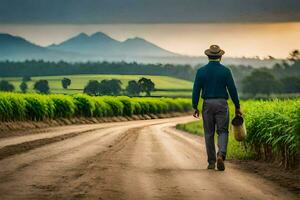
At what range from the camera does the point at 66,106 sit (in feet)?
161

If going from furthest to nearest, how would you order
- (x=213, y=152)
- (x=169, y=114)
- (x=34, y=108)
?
1. (x=169, y=114)
2. (x=34, y=108)
3. (x=213, y=152)

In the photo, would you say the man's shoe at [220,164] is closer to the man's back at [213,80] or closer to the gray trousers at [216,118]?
the gray trousers at [216,118]

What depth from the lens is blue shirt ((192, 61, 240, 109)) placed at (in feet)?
50.8

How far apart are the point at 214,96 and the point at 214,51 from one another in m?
0.99

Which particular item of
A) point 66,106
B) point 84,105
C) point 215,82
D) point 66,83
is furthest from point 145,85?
point 215,82

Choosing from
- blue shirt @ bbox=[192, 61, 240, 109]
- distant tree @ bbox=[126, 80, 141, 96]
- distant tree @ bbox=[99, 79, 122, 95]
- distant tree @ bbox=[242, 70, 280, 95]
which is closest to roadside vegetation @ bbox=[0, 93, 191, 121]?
distant tree @ bbox=[99, 79, 122, 95]

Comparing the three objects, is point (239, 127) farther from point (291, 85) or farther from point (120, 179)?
point (291, 85)

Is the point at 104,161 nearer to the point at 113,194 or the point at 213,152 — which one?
the point at 213,152

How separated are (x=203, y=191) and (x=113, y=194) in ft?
4.87

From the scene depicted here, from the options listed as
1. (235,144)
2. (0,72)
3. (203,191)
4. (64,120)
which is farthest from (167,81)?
(203,191)

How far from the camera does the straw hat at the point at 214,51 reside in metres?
15.6

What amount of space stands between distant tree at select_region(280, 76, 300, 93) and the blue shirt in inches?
5695

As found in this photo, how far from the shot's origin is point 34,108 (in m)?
40.5

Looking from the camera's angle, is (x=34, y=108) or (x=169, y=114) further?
(x=169, y=114)
